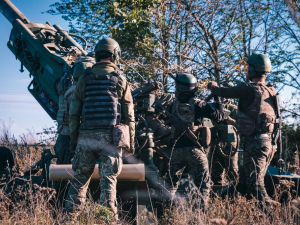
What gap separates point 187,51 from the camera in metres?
13.5

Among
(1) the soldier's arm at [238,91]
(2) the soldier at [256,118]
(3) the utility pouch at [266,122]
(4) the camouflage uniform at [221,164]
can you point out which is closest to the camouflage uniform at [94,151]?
(1) the soldier's arm at [238,91]

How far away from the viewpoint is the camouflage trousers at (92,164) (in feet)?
13.8

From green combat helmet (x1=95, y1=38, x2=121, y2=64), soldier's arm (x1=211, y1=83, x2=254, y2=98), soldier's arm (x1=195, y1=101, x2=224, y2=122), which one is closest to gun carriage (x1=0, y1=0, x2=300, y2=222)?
soldier's arm (x1=195, y1=101, x2=224, y2=122)

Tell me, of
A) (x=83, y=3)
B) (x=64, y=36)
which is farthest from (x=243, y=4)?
(x=64, y=36)

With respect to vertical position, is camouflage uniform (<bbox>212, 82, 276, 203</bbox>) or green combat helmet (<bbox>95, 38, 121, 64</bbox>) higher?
green combat helmet (<bbox>95, 38, 121, 64</bbox>)

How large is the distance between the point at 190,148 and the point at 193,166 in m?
0.25

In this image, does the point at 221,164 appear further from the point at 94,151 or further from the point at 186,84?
the point at 94,151

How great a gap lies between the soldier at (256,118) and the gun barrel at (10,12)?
4.86 meters

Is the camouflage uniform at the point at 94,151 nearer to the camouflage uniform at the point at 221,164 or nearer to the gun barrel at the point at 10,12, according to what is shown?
the camouflage uniform at the point at 221,164

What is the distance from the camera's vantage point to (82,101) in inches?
175

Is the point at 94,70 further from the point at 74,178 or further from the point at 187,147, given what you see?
the point at 187,147

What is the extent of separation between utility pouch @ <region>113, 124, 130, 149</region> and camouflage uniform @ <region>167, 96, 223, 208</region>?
4.22 feet

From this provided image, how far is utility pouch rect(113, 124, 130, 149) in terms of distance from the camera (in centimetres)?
421

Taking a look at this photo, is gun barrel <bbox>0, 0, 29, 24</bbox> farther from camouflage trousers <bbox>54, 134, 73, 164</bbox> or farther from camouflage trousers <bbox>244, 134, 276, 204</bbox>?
camouflage trousers <bbox>244, 134, 276, 204</bbox>
